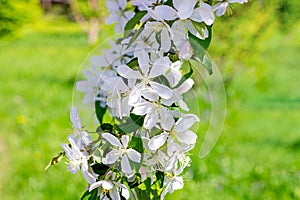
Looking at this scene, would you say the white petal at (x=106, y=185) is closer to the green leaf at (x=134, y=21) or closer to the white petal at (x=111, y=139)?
the white petal at (x=111, y=139)

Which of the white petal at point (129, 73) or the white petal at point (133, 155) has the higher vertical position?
the white petal at point (129, 73)

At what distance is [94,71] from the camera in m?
1.42

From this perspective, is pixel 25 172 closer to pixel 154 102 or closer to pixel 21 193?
pixel 21 193

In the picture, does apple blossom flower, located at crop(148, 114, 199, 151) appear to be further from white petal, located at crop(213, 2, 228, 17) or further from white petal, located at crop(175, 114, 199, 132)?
white petal, located at crop(213, 2, 228, 17)

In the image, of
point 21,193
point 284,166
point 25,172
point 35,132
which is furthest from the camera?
point 35,132

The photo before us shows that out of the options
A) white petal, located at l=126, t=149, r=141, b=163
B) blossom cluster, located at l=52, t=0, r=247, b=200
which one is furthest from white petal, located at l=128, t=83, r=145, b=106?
white petal, located at l=126, t=149, r=141, b=163

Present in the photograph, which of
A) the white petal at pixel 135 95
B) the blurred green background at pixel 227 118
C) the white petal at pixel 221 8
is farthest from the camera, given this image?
the blurred green background at pixel 227 118

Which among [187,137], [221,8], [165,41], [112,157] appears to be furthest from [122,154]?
[221,8]

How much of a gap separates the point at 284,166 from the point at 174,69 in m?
2.52

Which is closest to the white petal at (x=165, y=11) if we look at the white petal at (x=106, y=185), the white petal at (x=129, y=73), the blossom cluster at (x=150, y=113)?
the blossom cluster at (x=150, y=113)

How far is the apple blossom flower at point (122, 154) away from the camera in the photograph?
3.44ft

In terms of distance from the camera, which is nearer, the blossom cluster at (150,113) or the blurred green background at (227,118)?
the blossom cluster at (150,113)

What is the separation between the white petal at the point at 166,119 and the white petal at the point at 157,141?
0.06 feet

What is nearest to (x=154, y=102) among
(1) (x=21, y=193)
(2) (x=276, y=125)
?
(1) (x=21, y=193)
